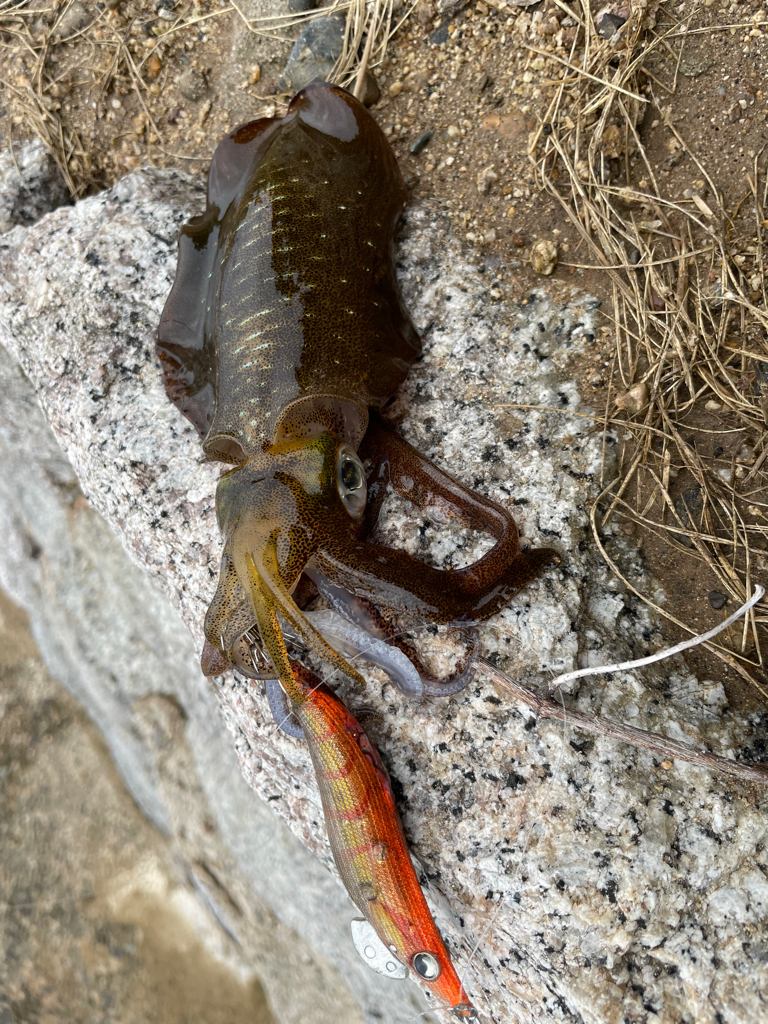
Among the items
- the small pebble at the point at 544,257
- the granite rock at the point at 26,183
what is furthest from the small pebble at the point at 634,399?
the granite rock at the point at 26,183

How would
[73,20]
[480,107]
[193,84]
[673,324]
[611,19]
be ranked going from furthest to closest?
[73,20], [193,84], [480,107], [611,19], [673,324]

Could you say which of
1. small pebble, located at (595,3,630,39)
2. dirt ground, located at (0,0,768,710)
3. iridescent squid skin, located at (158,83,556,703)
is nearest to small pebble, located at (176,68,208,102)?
dirt ground, located at (0,0,768,710)

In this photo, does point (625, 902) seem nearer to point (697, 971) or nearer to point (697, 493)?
point (697, 971)

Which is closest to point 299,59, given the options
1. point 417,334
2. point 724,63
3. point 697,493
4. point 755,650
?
point 417,334

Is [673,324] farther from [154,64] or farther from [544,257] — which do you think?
[154,64]

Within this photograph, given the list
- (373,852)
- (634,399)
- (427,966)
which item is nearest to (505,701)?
(373,852)

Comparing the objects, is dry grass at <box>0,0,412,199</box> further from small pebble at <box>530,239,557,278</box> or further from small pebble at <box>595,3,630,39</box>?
small pebble at <box>530,239,557,278</box>
